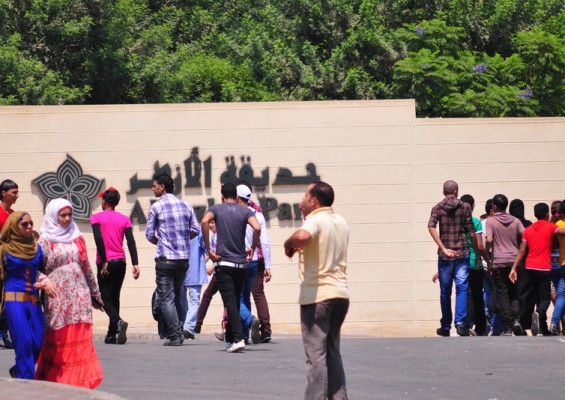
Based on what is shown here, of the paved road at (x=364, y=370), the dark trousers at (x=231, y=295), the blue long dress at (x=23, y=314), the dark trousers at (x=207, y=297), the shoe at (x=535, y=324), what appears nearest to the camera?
the blue long dress at (x=23, y=314)

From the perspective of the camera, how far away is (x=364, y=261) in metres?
18.9

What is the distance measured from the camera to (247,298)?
13.1 meters

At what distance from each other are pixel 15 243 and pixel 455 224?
6426 mm

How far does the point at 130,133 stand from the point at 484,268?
596cm

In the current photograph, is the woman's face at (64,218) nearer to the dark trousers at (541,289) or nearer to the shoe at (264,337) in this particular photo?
the shoe at (264,337)

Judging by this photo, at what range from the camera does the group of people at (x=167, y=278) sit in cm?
838

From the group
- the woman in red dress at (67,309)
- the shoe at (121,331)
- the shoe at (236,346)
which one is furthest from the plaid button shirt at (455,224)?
the woman in red dress at (67,309)

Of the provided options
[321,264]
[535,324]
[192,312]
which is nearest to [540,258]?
[535,324]

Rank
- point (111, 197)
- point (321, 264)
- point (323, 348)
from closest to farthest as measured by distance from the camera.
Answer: point (323, 348) → point (321, 264) → point (111, 197)

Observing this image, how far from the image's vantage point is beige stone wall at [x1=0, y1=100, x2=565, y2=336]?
18.4 meters

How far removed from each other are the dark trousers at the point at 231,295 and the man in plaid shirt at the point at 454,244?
10.1 ft

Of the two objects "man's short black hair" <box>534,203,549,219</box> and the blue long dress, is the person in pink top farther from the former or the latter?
"man's short black hair" <box>534,203,549,219</box>

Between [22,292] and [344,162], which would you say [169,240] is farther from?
[344,162]

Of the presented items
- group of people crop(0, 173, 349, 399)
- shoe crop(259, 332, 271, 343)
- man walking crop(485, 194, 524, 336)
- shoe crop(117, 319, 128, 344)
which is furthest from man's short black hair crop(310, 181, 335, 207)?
man walking crop(485, 194, 524, 336)
